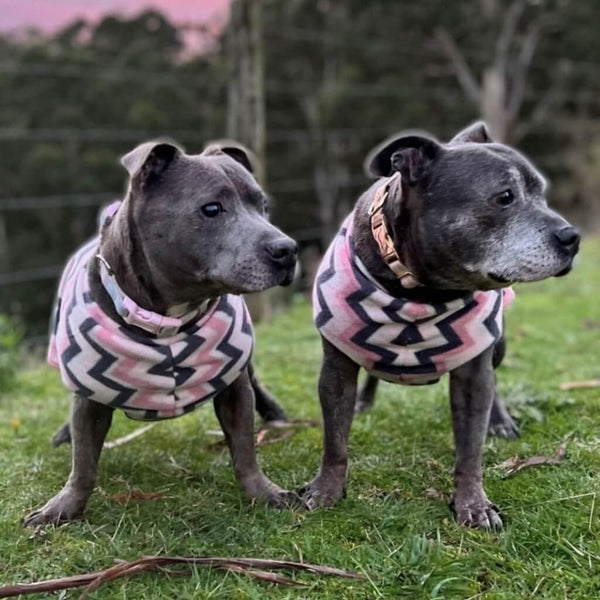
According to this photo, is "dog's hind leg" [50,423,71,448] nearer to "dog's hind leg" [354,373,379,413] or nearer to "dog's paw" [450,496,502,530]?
"dog's hind leg" [354,373,379,413]

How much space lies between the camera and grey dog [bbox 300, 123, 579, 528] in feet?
8.79

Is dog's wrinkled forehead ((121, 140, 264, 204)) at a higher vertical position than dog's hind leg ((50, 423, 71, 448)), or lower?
higher

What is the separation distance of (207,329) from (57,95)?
1518cm

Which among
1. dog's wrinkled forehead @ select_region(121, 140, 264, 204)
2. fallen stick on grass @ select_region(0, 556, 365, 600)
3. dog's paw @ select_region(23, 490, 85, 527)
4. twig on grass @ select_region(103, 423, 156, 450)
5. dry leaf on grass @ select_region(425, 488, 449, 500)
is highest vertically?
dog's wrinkled forehead @ select_region(121, 140, 264, 204)

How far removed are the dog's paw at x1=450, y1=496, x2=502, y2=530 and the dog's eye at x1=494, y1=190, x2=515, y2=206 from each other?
103 centimetres

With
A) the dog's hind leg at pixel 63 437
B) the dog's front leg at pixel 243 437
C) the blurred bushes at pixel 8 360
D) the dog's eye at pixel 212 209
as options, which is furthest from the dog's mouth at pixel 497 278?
the blurred bushes at pixel 8 360

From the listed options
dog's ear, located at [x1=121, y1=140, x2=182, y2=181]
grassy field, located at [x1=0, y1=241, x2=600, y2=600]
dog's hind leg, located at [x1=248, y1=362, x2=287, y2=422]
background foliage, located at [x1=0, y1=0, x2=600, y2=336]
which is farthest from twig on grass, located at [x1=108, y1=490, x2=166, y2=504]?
background foliage, located at [x1=0, y1=0, x2=600, y2=336]

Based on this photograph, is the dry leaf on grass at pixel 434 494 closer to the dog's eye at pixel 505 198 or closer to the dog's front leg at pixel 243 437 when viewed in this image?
the dog's front leg at pixel 243 437

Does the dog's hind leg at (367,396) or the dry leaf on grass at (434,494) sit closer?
the dry leaf on grass at (434,494)

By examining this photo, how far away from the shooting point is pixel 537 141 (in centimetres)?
2025

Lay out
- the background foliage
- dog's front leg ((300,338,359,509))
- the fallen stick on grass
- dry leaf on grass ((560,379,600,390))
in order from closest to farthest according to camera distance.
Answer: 1. the fallen stick on grass
2. dog's front leg ((300,338,359,509))
3. dry leaf on grass ((560,379,600,390))
4. the background foliage

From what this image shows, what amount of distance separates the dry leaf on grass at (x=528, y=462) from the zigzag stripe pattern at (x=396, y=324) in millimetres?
511

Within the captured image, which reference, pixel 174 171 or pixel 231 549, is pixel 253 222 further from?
pixel 231 549

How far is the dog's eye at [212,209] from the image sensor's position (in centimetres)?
270
